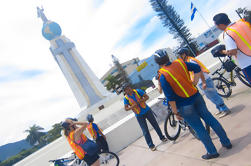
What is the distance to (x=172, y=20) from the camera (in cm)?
2914

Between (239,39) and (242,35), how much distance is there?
0.20ft

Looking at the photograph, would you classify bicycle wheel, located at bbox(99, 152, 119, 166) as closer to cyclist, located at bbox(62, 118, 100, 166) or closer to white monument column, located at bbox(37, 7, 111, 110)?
cyclist, located at bbox(62, 118, 100, 166)

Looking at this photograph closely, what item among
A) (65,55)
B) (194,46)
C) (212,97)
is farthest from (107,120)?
(194,46)

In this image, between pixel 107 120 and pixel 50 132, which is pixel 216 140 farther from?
pixel 50 132

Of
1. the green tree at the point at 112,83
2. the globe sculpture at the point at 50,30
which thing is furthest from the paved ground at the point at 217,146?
the green tree at the point at 112,83

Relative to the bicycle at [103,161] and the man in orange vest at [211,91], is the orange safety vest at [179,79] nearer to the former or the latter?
the man in orange vest at [211,91]

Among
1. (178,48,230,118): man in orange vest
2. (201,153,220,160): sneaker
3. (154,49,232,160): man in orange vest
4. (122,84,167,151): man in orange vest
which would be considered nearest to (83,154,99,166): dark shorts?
(122,84,167,151): man in orange vest

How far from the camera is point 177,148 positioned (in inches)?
133

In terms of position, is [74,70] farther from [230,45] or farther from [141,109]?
[230,45]

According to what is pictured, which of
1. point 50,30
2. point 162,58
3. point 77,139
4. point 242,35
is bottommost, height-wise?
point 77,139

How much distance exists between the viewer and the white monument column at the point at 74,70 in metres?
21.1

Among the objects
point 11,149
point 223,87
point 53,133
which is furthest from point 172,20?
point 11,149

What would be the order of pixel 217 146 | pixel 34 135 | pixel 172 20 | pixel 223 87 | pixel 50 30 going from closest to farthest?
pixel 217 146 < pixel 223 87 < pixel 50 30 < pixel 172 20 < pixel 34 135

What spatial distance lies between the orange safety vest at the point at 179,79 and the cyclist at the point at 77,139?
1676mm
